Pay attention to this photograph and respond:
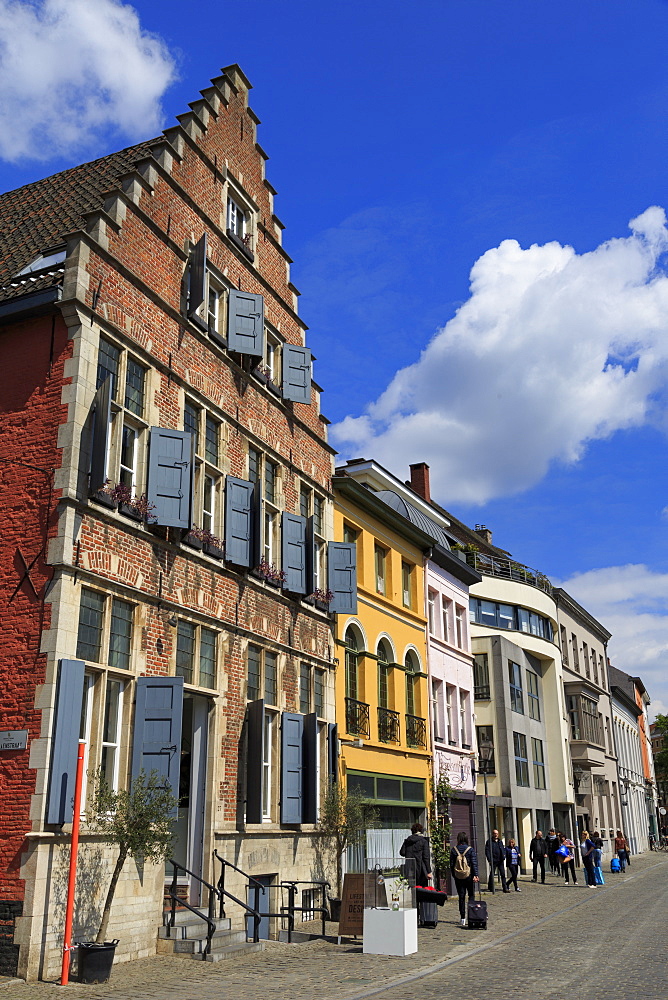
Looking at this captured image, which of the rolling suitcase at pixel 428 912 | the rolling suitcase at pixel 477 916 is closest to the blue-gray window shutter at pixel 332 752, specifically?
the rolling suitcase at pixel 428 912

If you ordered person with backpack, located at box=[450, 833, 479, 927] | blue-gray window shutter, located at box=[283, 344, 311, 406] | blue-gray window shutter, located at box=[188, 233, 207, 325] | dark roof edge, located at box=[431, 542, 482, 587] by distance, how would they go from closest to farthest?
1. blue-gray window shutter, located at box=[188, 233, 207, 325]
2. person with backpack, located at box=[450, 833, 479, 927]
3. blue-gray window shutter, located at box=[283, 344, 311, 406]
4. dark roof edge, located at box=[431, 542, 482, 587]

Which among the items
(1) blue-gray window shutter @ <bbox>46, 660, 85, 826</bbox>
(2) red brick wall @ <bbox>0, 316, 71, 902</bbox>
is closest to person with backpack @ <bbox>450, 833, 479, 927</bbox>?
(1) blue-gray window shutter @ <bbox>46, 660, 85, 826</bbox>

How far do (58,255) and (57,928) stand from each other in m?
9.80

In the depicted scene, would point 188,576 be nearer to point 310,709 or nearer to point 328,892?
point 310,709

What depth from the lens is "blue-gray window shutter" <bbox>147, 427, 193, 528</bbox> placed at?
14906mm

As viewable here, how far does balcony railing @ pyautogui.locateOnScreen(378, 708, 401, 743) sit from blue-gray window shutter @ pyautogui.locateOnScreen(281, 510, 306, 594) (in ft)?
20.9

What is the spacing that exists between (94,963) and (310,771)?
8.01 meters

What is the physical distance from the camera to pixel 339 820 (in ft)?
65.4

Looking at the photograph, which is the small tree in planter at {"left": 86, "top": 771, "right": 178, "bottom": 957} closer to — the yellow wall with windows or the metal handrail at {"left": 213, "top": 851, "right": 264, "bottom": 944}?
the metal handrail at {"left": 213, "top": 851, "right": 264, "bottom": 944}

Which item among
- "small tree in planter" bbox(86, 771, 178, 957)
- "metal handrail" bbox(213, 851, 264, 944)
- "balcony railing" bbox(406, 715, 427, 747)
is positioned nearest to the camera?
"small tree in planter" bbox(86, 771, 178, 957)

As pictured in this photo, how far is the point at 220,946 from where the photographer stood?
14.0 m

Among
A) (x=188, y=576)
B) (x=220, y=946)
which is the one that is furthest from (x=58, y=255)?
(x=220, y=946)

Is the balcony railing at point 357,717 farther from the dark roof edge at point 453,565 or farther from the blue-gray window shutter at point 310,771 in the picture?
the dark roof edge at point 453,565

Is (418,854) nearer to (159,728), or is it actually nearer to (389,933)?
(389,933)
